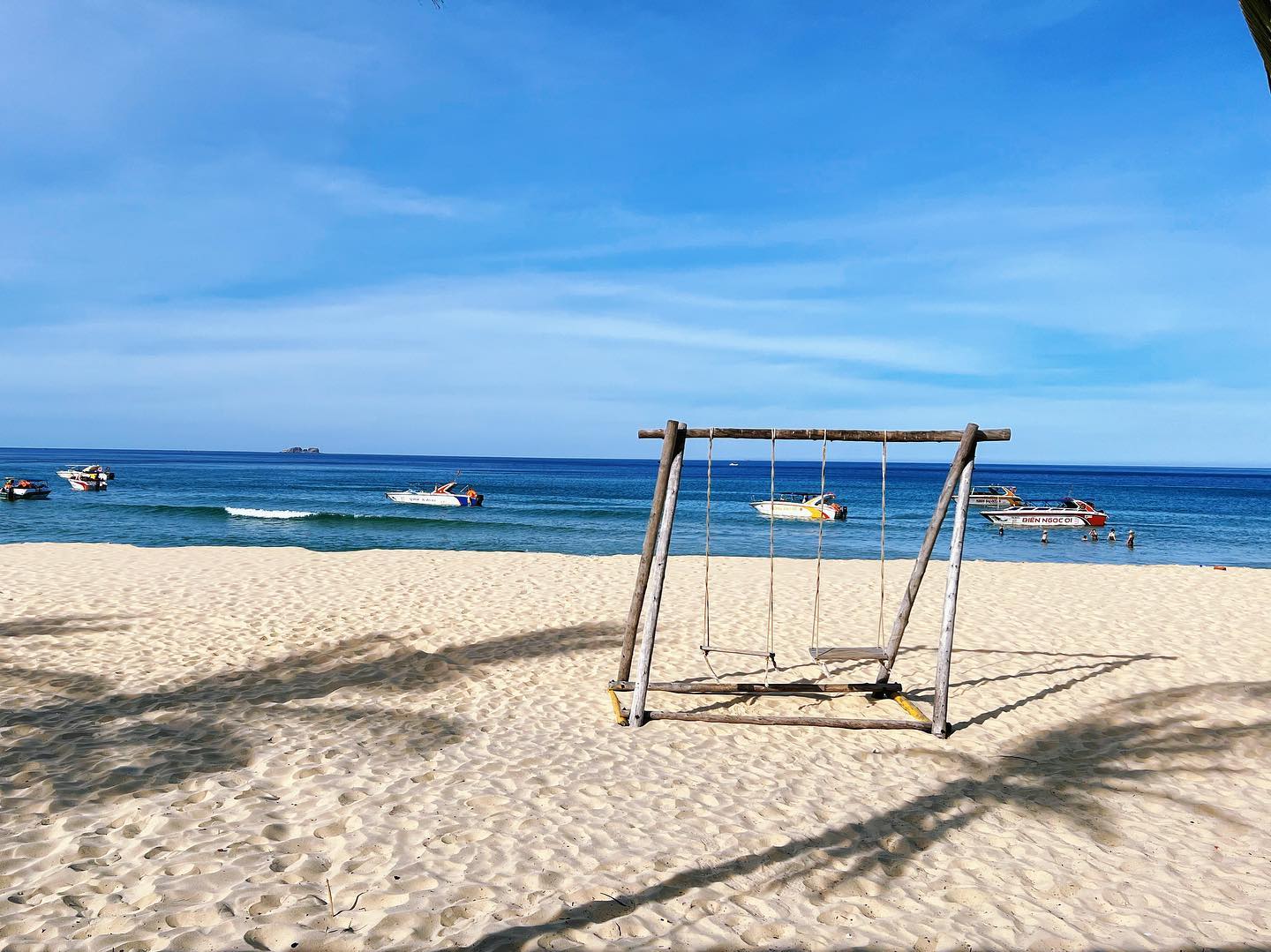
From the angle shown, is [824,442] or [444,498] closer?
[824,442]

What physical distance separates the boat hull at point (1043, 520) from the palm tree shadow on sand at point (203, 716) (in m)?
29.9

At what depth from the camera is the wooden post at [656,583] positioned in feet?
21.0

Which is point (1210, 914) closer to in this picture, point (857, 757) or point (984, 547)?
point (857, 757)

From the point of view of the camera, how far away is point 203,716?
635 cm

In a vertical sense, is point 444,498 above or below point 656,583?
below

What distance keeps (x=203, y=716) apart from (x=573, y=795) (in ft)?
11.2

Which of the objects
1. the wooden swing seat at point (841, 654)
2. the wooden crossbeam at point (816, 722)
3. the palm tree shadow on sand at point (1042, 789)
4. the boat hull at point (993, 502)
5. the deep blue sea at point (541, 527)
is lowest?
the deep blue sea at point (541, 527)

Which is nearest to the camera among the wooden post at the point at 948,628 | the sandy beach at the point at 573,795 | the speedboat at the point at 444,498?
the sandy beach at the point at 573,795

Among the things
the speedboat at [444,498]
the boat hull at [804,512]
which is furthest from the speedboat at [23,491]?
the boat hull at [804,512]

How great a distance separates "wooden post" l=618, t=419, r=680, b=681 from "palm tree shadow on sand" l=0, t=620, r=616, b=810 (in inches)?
67.1

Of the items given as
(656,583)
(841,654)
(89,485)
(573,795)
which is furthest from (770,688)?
(89,485)

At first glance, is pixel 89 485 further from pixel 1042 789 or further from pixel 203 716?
pixel 1042 789

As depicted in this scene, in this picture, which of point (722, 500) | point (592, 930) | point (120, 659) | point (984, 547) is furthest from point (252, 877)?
point (722, 500)

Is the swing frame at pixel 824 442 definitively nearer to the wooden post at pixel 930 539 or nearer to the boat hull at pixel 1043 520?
the wooden post at pixel 930 539
